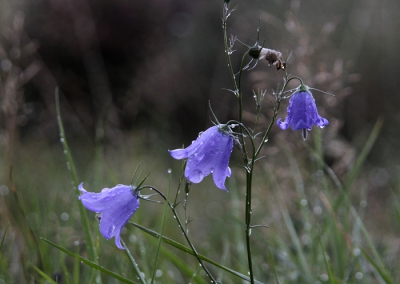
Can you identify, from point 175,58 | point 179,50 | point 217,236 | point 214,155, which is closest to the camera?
point 214,155

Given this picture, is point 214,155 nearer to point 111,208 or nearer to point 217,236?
point 111,208

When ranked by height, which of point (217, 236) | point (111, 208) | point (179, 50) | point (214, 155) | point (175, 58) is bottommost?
point (217, 236)

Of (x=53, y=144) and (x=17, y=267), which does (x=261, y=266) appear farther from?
(x=53, y=144)

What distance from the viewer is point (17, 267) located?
2080 millimetres

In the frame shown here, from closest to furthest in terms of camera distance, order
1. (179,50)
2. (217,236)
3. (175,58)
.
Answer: (217,236), (175,58), (179,50)

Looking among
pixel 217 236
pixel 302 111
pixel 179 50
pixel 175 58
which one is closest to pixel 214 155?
pixel 302 111

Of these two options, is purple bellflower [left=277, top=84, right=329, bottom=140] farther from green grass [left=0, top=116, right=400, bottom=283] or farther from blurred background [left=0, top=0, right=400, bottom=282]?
blurred background [left=0, top=0, right=400, bottom=282]

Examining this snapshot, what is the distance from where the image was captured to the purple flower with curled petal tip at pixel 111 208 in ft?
3.95

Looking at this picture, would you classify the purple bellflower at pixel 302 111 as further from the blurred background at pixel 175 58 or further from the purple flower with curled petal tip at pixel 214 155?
the blurred background at pixel 175 58

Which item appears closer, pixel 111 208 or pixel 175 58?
pixel 111 208

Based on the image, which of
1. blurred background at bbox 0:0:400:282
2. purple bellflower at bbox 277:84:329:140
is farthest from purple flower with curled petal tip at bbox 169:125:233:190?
blurred background at bbox 0:0:400:282

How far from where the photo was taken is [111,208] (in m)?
1.22

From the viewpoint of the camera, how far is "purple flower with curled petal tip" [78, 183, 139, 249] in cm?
121

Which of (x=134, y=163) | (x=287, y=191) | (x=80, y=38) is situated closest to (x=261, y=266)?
(x=287, y=191)
